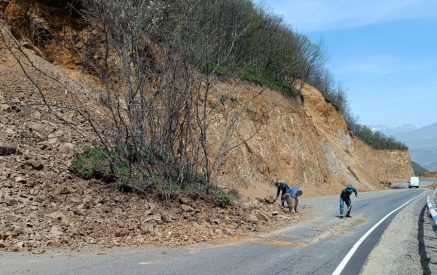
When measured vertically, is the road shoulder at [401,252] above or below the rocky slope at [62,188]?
below

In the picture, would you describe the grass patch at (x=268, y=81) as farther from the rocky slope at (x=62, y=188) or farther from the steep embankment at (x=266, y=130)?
the rocky slope at (x=62, y=188)

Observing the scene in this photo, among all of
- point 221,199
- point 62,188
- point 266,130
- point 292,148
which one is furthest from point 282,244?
point 292,148

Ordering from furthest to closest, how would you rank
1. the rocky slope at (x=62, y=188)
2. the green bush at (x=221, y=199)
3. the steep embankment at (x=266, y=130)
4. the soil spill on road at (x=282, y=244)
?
the steep embankment at (x=266, y=130) < the green bush at (x=221, y=199) < the soil spill on road at (x=282, y=244) < the rocky slope at (x=62, y=188)

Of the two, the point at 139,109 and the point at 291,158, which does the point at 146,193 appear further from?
the point at 291,158

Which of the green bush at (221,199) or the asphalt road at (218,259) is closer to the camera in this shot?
the asphalt road at (218,259)

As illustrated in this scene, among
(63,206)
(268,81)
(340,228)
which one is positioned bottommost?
(340,228)

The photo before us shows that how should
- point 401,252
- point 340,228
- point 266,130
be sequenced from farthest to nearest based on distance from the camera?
point 266,130 < point 340,228 < point 401,252

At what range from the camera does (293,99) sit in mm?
38594

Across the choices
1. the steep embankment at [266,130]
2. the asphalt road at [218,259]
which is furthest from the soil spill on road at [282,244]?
the steep embankment at [266,130]

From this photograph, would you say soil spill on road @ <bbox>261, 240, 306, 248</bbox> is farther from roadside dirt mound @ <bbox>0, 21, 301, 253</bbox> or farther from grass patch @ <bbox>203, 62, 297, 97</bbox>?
grass patch @ <bbox>203, 62, 297, 97</bbox>

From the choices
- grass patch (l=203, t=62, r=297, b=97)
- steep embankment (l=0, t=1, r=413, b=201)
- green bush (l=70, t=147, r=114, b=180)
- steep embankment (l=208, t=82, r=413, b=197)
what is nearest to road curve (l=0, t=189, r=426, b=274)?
green bush (l=70, t=147, r=114, b=180)

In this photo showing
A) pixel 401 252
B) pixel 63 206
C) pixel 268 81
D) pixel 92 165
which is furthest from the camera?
pixel 268 81

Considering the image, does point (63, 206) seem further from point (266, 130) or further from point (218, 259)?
point (266, 130)

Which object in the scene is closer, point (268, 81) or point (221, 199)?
point (221, 199)
